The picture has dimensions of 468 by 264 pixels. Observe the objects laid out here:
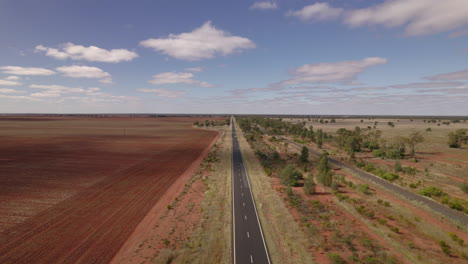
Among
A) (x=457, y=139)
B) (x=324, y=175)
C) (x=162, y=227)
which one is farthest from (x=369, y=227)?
(x=457, y=139)

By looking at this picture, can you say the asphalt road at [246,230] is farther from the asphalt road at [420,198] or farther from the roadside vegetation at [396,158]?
the roadside vegetation at [396,158]

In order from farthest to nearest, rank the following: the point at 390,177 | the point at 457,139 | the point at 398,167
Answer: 1. the point at 457,139
2. the point at 398,167
3. the point at 390,177

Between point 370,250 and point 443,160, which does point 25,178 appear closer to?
point 370,250

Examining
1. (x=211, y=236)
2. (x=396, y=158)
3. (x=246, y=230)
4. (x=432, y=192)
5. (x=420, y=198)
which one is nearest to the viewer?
(x=211, y=236)

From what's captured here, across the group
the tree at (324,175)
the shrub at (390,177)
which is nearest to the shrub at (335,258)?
the tree at (324,175)

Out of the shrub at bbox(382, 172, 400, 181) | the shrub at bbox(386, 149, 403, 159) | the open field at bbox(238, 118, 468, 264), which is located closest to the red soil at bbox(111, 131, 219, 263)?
the open field at bbox(238, 118, 468, 264)

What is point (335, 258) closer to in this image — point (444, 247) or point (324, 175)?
point (444, 247)
